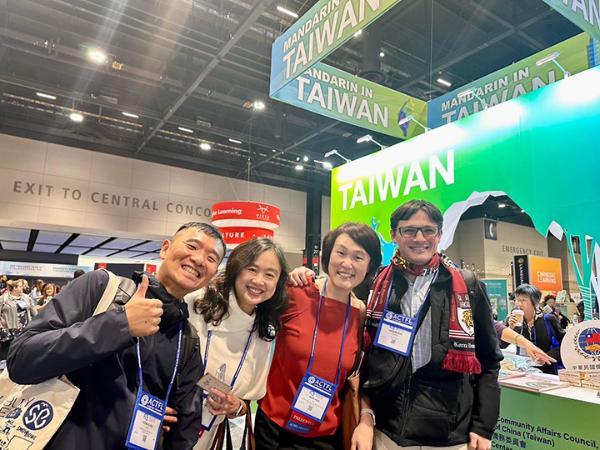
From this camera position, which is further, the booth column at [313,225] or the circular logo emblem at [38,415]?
the booth column at [313,225]

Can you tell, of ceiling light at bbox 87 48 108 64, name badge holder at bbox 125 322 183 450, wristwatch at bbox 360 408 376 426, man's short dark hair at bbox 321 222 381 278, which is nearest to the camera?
name badge holder at bbox 125 322 183 450

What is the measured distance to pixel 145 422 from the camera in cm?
123

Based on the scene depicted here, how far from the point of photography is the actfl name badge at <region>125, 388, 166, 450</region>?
121 centimetres

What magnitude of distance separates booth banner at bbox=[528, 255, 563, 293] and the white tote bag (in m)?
10.6

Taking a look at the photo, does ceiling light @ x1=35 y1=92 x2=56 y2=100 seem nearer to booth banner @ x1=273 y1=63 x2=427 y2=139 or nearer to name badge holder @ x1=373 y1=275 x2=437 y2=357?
booth banner @ x1=273 y1=63 x2=427 y2=139

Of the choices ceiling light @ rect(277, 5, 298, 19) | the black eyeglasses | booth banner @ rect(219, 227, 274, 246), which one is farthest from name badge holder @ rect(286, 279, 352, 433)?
ceiling light @ rect(277, 5, 298, 19)

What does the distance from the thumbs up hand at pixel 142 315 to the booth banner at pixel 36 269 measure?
1543 centimetres

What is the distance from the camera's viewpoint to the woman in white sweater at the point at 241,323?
1.59m

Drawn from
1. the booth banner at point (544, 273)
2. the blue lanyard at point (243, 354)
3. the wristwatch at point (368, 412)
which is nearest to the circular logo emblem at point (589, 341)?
the wristwatch at point (368, 412)

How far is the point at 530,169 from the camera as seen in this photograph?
298cm

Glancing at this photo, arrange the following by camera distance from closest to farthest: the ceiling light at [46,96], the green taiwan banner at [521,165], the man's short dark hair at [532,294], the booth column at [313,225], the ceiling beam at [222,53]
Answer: the green taiwan banner at [521,165] → the man's short dark hair at [532,294] → the ceiling beam at [222,53] → the ceiling light at [46,96] → the booth column at [313,225]

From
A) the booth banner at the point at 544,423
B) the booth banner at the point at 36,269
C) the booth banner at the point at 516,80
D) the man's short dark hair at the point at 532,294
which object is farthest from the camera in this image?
the booth banner at the point at 36,269

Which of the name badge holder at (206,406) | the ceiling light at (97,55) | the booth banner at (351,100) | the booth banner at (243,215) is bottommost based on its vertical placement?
the name badge holder at (206,406)

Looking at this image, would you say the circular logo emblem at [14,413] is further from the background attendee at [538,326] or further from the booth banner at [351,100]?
the background attendee at [538,326]
